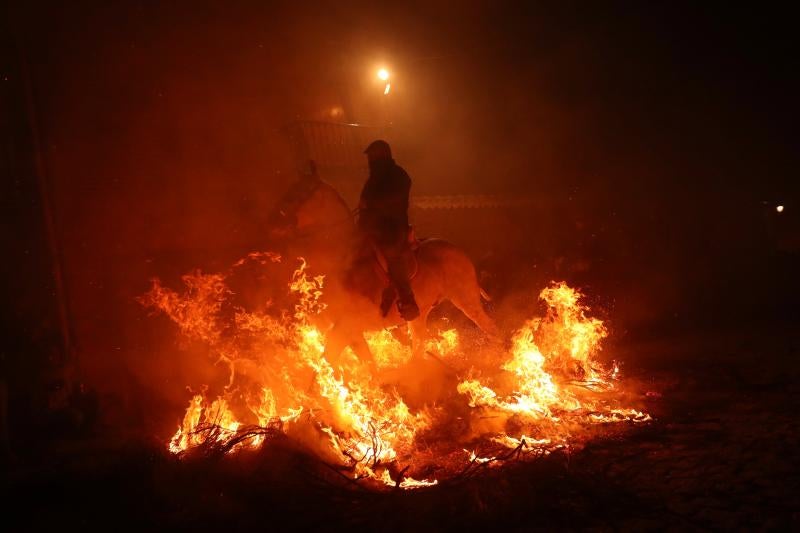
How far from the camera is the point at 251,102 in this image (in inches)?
411

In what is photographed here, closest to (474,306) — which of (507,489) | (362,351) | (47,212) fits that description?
(362,351)

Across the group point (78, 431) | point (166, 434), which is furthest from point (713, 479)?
point (78, 431)

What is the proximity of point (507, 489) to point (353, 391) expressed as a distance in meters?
2.55

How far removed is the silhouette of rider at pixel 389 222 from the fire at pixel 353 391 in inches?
37.5

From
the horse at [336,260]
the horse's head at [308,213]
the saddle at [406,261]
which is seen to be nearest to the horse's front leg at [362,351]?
the horse at [336,260]

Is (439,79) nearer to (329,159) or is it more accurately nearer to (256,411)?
(329,159)

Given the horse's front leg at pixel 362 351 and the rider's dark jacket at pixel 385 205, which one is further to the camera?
the horse's front leg at pixel 362 351

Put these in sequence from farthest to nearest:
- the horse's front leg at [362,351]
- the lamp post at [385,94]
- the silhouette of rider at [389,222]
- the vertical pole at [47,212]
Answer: the lamp post at [385,94]
the vertical pole at [47,212]
the horse's front leg at [362,351]
the silhouette of rider at [389,222]

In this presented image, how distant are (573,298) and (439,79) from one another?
1576 cm

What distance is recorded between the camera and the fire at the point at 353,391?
514 cm

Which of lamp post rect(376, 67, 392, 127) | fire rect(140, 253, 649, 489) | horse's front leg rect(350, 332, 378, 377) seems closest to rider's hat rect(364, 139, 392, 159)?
fire rect(140, 253, 649, 489)

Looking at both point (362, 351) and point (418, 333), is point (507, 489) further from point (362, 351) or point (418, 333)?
point (418, 333)

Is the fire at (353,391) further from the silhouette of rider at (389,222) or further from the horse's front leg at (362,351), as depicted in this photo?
the silhouette of rider at (389,222)

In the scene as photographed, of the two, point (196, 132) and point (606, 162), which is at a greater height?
point (606, 162)
